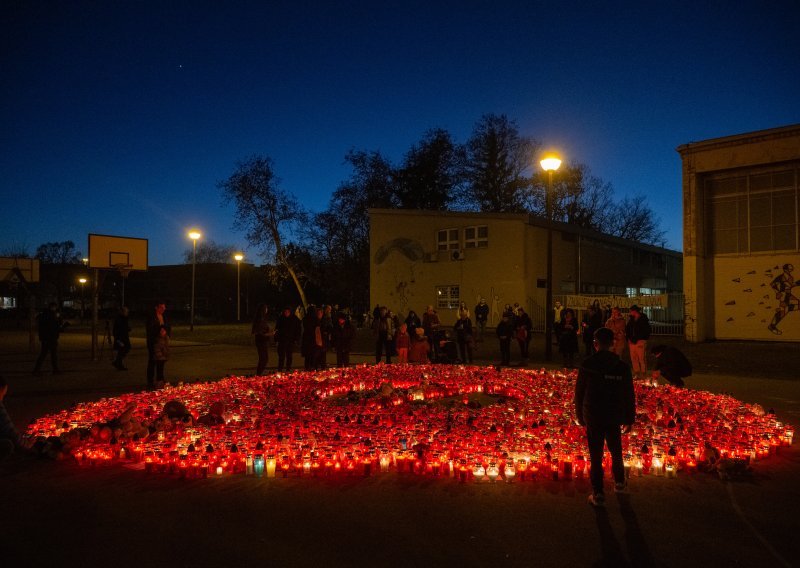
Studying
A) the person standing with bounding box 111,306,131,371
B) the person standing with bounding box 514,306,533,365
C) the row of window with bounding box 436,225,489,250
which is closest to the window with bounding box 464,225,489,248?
the row of window with bounding box 436,225,489,250

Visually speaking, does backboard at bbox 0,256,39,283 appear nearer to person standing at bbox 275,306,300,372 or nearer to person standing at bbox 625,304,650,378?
person standing at bbox 275,306,300,372

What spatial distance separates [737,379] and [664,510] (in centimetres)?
1036

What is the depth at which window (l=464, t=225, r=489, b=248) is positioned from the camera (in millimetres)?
30594

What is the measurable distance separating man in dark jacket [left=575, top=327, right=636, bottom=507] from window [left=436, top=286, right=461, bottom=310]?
2598 cm

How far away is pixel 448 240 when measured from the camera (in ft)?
106

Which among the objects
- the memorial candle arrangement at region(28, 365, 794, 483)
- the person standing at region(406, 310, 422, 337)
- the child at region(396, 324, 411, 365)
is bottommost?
the memorial candle arrangement at region(28, 365, 794, 483)

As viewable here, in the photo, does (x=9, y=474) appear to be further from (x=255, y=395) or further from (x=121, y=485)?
(x=255, y=395)

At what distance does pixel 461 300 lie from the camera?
31188 millimetres

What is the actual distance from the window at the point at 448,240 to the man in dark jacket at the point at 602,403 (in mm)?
26505

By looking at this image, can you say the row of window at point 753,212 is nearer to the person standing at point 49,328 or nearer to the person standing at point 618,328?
the person standing at point 618,328

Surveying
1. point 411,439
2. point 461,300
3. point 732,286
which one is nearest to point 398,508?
point 411,439

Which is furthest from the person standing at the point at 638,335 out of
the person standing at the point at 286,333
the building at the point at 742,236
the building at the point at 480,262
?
the building at the point at 480,262

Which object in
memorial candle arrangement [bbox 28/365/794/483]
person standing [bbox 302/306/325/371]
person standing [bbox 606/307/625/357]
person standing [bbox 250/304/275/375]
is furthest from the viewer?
person standing [bbox 302/306/325/371]

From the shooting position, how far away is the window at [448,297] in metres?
31.4
